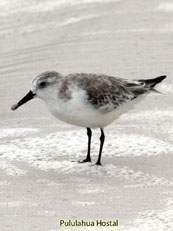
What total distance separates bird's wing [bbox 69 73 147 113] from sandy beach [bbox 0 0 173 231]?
54 centimetres

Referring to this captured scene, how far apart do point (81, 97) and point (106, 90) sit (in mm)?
370

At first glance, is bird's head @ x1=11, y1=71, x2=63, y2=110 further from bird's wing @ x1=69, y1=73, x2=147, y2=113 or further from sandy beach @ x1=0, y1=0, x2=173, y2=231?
sandy beach @ x1=0, y1=0, x2=173, y2=231

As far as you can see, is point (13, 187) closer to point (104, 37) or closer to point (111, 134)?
point (111, 134)

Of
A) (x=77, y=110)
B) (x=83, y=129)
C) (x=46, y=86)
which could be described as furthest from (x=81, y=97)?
(x=83, y=129)

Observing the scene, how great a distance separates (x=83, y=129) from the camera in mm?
7359

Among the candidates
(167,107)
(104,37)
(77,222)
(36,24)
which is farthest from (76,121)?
(36,24)

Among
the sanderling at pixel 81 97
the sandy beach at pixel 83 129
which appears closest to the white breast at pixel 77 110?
the sanderling at pixel 81 97

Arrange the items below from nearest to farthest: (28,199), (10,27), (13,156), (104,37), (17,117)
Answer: (28,199), (13,156), (17,117), (104,37), (10,27)

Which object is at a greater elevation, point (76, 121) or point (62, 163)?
point (76, 121)

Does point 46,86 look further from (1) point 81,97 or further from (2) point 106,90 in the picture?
(2) point 106,90

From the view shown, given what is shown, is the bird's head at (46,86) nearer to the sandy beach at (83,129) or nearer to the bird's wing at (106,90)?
the bird's wing at (106,90)

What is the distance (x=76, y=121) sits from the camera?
244 inches

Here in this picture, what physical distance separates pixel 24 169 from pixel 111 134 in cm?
122

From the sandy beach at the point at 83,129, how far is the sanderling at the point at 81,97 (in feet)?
1.41
